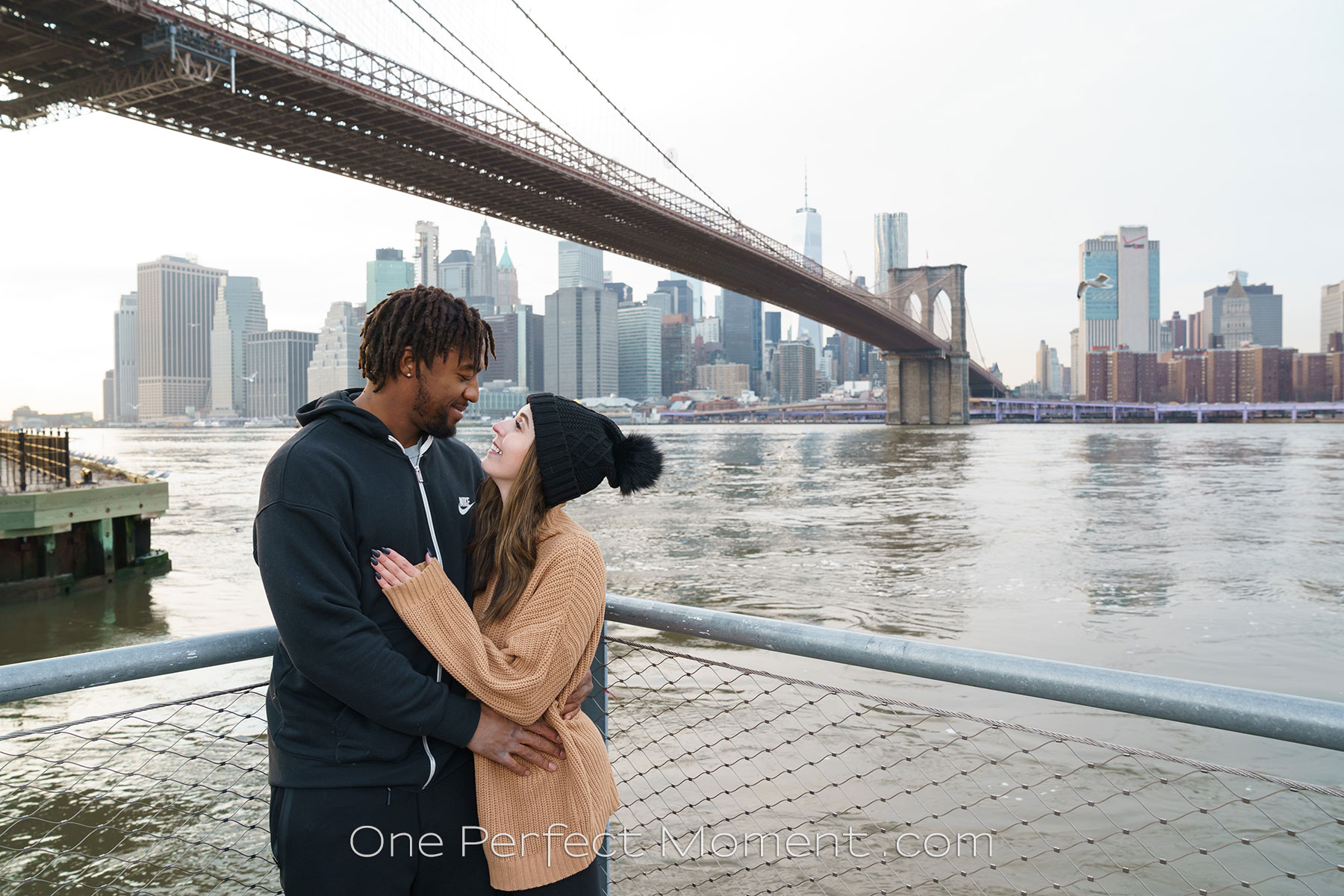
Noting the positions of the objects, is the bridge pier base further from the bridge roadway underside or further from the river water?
the river water

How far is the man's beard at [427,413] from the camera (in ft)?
4.84

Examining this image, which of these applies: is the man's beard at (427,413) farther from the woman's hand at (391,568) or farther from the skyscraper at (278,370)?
the skyscraper at (278,370)

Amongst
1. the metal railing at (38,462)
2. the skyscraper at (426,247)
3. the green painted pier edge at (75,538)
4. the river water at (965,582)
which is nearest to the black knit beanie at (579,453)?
the river water at (965,582)

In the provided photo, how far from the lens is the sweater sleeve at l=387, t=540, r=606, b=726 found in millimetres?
1334

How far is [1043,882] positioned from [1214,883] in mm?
650

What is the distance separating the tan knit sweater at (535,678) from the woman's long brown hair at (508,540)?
0.07ft

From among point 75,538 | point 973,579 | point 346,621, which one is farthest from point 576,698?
point 75,538

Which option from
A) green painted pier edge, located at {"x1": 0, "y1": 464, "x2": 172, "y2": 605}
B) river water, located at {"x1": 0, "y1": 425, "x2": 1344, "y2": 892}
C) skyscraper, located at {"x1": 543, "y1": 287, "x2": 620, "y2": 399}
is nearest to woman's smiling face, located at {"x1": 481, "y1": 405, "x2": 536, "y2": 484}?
river water, located at {"x1": 0, "y1": 425, "x2": 1344, "y2": 892}

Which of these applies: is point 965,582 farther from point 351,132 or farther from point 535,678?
point 351,132

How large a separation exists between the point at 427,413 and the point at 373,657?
16.0 inches

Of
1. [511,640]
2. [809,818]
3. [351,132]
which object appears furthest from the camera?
[351,132]

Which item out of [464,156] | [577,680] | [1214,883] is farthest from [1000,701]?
[464,156]

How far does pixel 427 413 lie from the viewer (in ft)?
4.85

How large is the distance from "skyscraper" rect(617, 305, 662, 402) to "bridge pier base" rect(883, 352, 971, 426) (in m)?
31.5
